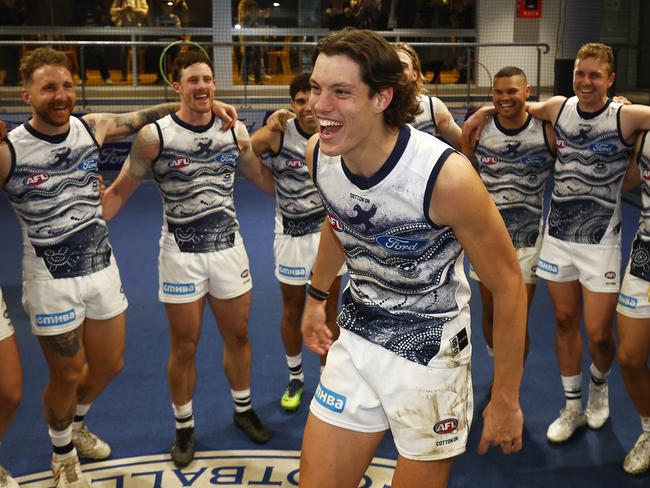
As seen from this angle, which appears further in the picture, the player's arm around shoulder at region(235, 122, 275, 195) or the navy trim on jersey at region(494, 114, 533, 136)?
the navy trim on jersey at region(494, 114, 533, 136)

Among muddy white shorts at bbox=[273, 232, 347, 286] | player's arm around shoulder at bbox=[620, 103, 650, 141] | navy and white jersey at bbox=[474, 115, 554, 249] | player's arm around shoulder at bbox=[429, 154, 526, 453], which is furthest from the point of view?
muddy white shorts at bbox=[273, 232, 347, 286]

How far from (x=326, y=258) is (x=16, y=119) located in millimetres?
10311

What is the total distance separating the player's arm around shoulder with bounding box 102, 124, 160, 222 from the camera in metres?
4.18

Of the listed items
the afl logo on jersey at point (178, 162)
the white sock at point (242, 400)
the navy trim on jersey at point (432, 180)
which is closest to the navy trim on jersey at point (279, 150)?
the afl logo on jersey at point (178, 162)

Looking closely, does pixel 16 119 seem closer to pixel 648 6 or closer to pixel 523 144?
pixel 523 144

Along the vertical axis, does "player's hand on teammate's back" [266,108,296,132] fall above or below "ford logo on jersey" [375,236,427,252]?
above

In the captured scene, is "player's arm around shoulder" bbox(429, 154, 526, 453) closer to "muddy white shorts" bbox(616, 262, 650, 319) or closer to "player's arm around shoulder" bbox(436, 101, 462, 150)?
"muddy white shorts" bbox(616, 262, 650, 319)

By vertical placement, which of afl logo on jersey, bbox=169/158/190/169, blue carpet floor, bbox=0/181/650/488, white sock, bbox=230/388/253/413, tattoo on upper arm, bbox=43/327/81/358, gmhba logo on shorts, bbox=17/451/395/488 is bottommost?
gmhba logo on shorts, bbox=17/451/395/488

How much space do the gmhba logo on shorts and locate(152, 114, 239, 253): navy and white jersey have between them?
1145 millimetres

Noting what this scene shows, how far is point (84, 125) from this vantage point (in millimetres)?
4047

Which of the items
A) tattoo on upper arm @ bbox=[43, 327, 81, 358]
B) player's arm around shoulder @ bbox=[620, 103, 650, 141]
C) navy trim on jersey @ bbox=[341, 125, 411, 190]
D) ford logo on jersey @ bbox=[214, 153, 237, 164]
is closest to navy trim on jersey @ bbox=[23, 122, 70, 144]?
ford logo on jersey @ bbox=[214, 153, 237, 164]

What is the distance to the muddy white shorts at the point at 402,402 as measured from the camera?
264cm

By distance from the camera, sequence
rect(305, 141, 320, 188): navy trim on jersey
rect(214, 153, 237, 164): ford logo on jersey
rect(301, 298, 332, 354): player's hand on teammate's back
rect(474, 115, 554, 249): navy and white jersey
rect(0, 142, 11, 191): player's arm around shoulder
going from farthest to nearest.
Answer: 1. rect(474, 115, 554, 249): navy and white jersey
2. rect(214, 153, 237, 164): ford logo on jersey
3. rect(0, 142, 11, 191): player's arm around shoulder
4. rect(301, 298, 332, 354): player's hand on teammate's back
5. rect(305, 141, 320, 188): navy trim on jersey

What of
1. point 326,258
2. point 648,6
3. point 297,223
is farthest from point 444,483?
point 648,6
